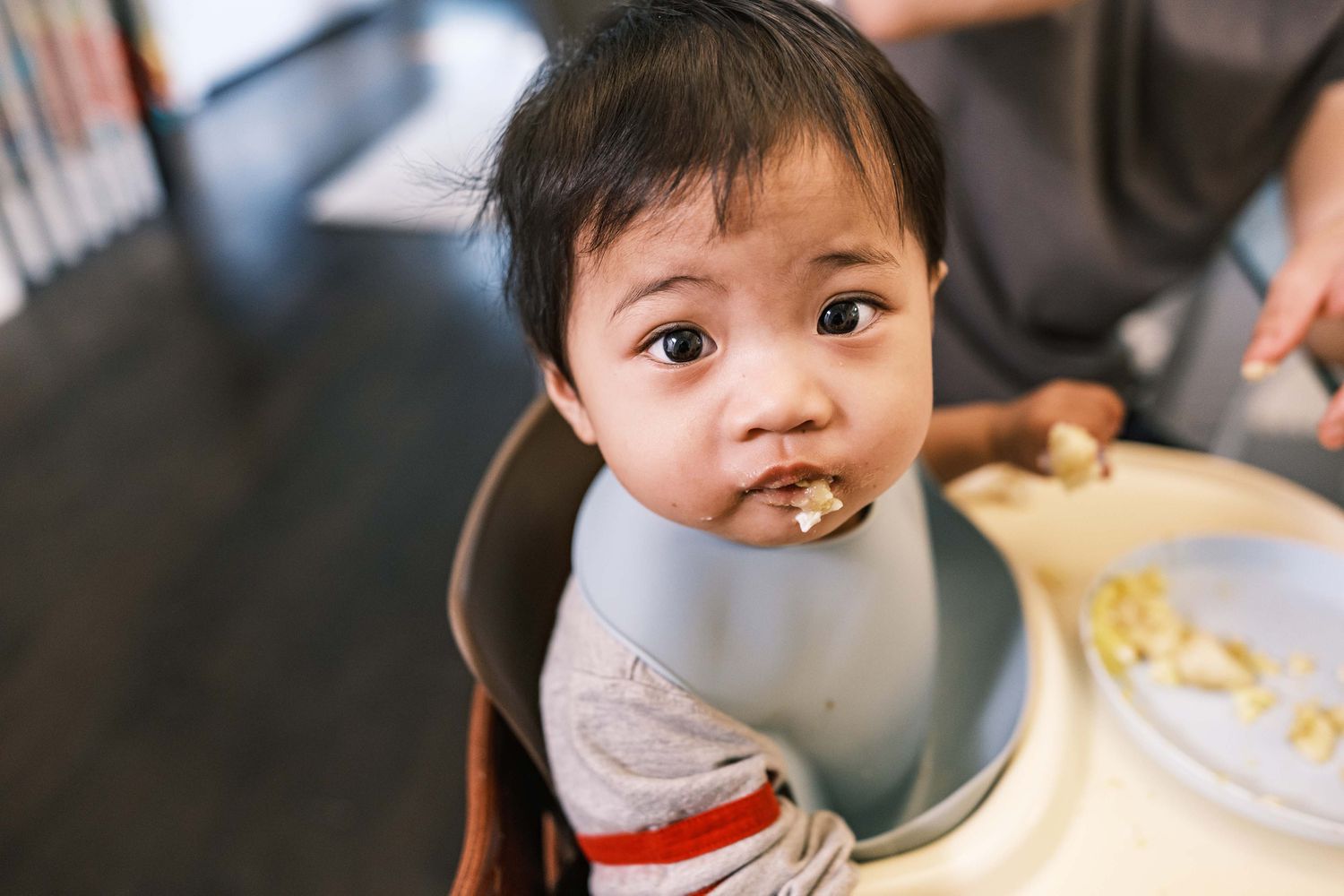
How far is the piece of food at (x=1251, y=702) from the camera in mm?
645

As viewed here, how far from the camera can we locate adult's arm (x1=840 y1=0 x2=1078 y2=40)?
809 mm

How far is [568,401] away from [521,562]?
0.43ft

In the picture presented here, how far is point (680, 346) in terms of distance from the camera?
18.6 inches

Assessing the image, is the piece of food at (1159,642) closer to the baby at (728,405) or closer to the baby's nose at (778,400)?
the baby at (728,405)

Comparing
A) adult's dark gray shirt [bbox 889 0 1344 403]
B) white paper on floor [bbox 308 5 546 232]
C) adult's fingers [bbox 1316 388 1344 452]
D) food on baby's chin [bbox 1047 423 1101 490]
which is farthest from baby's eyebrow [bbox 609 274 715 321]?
white paper on floor [bbox 308 5 546 232]

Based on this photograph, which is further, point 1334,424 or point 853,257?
point 1334,424

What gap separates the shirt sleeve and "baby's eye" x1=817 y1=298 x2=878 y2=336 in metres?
0.21

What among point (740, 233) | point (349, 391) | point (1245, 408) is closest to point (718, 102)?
point (740, 233)

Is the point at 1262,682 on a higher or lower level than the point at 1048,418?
lower

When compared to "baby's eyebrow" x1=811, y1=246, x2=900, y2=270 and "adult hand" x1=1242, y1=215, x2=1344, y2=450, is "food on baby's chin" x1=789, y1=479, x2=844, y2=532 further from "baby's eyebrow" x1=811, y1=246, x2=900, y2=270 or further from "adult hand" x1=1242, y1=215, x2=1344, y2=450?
"adult hand" x1=1242, y1=215, x2=1344, y2=450

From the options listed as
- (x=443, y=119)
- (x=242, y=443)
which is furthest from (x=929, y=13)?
(x=443, y=119)

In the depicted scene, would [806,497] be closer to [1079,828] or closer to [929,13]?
[1079,828]

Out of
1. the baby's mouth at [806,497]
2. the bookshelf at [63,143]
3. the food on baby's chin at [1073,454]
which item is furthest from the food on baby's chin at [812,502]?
the bookshelf at [63,143]

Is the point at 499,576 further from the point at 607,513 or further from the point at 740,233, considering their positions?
the point at 740,233
